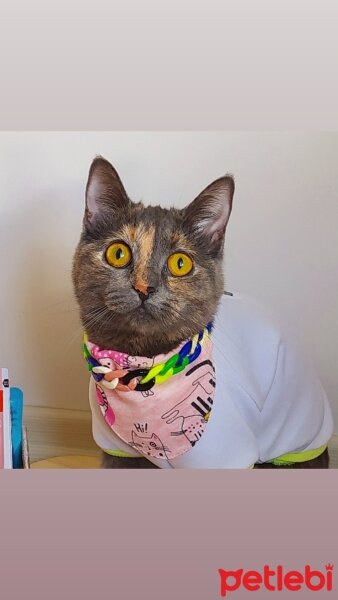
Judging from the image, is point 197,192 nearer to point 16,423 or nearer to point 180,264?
point 180,264

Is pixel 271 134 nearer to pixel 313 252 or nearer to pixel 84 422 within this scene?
pixel 313 252

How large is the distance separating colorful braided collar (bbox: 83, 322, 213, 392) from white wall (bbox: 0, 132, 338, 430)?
0.44ft

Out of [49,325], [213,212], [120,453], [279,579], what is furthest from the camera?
[49,325]

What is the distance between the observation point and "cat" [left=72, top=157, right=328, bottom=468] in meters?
0.97

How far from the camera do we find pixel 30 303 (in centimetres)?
124

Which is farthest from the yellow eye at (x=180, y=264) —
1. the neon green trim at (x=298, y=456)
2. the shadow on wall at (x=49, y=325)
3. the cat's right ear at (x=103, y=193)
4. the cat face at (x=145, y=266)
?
the neon green trim at (x=298, y=456)

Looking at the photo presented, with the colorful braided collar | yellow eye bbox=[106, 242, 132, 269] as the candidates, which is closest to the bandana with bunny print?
the colorful braided collar

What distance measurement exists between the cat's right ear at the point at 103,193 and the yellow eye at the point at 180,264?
101 mm

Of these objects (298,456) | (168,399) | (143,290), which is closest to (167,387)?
(168,399)

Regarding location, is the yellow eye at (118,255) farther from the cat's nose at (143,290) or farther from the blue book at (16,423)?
the blue book at (16,423)

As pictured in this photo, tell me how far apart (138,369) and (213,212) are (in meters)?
0.23

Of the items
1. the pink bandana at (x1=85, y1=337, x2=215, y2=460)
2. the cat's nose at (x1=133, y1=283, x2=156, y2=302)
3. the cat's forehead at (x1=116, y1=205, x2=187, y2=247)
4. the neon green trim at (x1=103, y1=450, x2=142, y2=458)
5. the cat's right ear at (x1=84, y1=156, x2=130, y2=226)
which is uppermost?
the cat's right ear at (x1=84, y1=156, x2=130, y2=226)

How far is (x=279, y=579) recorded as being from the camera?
2.97 ft

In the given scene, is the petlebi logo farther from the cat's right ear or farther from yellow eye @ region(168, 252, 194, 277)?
the cat's right ear
